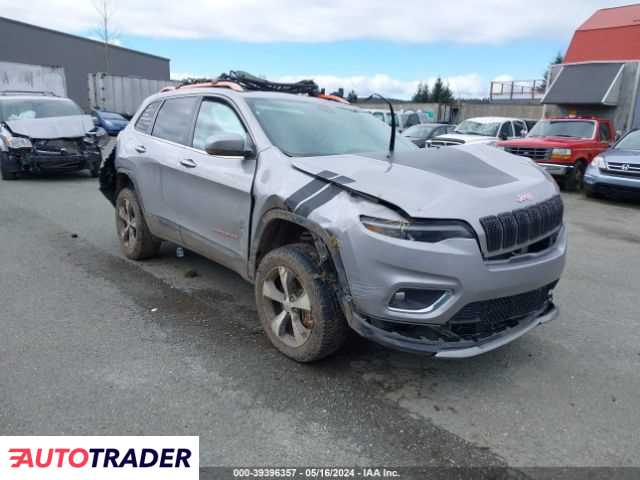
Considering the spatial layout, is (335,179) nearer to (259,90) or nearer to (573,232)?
(259,90)

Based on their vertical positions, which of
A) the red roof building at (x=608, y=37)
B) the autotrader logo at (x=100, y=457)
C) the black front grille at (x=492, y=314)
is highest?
the red roof building at (x=608, y=37)

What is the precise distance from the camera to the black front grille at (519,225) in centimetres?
290

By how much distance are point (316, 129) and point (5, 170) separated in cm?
980

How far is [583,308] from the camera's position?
464cm

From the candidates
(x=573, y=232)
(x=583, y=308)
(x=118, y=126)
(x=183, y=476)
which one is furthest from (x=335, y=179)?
(x=118, y=126)

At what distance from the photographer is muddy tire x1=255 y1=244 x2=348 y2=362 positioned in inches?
125

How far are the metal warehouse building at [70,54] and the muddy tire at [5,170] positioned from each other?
84.0ft

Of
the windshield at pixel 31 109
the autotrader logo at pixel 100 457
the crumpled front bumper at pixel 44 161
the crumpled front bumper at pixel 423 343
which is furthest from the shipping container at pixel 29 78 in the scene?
the crumpled front bumper at pixel 423 343

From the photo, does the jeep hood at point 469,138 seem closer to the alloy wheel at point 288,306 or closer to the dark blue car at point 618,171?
the dark blue car at point 618,171

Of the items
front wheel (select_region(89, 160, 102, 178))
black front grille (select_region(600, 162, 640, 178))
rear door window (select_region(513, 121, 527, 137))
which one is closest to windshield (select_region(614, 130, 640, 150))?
black front grille (select_region(600, 162, 640, 178))

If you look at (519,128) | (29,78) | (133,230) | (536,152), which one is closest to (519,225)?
(133,230)

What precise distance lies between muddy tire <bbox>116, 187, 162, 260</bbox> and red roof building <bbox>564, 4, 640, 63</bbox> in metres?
20.1

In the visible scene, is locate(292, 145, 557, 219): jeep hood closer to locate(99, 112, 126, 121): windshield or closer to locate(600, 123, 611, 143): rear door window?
locate(600, 123, 611, 143): rear door window

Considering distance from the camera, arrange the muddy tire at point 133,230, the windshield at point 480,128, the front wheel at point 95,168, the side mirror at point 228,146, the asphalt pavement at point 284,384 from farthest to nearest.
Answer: the windshield at point 480,128 → the front wheel at point 95,168 → the muddy tire at point 133,230 → the side mirror at point 228,146 → the asphalt pavement at point 284,384
